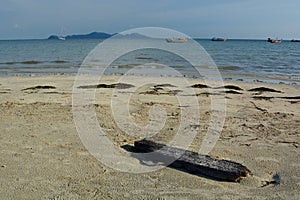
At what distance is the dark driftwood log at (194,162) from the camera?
4219 mm

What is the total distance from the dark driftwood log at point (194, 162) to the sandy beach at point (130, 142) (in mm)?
108

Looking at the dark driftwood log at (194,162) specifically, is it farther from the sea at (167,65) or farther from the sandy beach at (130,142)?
the sea at (167,65)

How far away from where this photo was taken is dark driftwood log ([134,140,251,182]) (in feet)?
13.8

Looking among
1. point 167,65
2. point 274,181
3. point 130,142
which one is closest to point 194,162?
point 274,181

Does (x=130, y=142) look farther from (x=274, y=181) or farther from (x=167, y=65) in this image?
(x=167, y=65)

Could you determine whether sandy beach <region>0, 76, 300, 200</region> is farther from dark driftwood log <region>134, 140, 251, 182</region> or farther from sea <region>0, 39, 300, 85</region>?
sea <region>0, 39, 300, 85</region>

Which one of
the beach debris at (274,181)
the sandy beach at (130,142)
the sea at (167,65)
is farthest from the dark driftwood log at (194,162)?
the sea at (167,65)

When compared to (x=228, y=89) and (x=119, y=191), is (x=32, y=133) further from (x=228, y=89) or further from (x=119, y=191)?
(x=228, y=89)

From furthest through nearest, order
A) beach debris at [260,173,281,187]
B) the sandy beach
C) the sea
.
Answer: the sea, beach debris at [260,173,281,187], the sandy beach

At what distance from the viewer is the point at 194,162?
453 cm

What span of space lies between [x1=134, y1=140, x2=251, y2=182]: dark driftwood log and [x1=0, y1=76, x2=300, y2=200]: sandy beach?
0.35 ft

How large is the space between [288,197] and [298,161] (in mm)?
1305

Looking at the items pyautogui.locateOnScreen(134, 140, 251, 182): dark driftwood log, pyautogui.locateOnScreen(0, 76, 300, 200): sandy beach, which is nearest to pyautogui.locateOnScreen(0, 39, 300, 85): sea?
pyautogui.locateOnScreen(0, 76, 300, 200): sandy beach

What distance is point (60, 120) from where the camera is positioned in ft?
23.4
